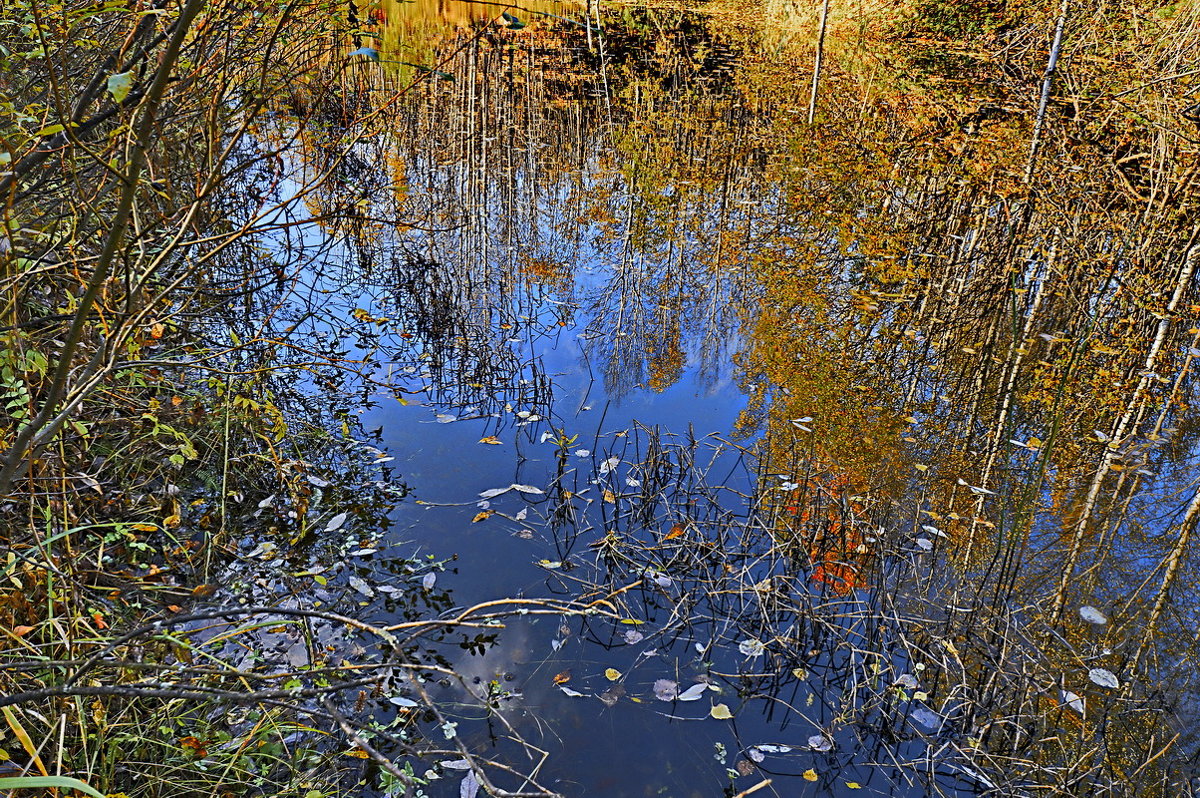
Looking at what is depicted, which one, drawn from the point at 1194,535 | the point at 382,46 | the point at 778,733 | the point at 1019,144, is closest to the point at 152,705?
the point at 778,733

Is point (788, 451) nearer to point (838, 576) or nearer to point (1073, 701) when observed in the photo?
point (838, 576)

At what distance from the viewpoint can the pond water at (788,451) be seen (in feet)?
8.79

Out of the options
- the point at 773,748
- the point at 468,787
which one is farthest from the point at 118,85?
the point at 773,748

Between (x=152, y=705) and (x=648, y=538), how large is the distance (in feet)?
6.60

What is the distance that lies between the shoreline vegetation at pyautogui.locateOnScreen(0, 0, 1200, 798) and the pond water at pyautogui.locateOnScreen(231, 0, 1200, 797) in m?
0.03

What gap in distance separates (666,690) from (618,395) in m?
2.39

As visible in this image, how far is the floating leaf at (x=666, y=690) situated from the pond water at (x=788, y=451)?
0.02 metres

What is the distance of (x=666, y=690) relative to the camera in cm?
280

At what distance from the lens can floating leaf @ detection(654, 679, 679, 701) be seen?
9.12 ft

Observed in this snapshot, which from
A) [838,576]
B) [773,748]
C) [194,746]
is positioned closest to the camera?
[194,746]

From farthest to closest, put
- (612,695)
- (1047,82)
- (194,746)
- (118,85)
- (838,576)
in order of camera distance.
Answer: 1. (1047,82)
2. (838,576)
3. (612,695)
4. (194,746)
5. (118,85)

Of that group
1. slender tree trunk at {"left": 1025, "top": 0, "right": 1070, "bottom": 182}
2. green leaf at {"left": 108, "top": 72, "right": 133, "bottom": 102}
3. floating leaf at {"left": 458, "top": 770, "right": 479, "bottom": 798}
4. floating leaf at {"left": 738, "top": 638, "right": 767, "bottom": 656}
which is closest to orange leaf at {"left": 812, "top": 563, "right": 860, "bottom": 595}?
floating leaf at {"left": 738, "top": 638, "right": 767, "bottom": 656}

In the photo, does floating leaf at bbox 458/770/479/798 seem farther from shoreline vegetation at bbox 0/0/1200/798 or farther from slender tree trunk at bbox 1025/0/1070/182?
slender tree trunk at bbox 1025/0/1070/182

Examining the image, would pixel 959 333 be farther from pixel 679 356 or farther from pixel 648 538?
pixel 648 538
